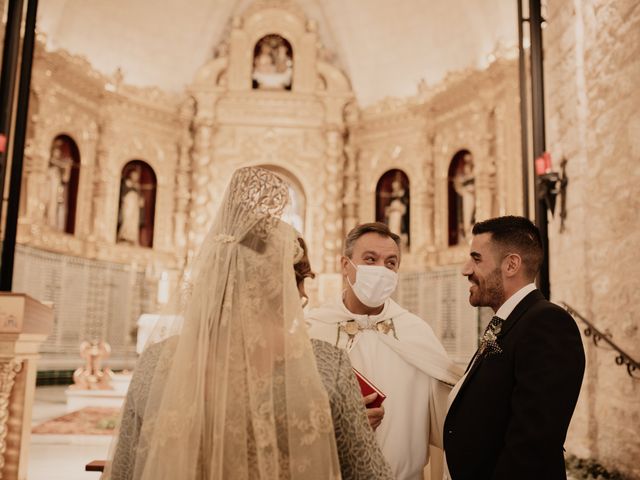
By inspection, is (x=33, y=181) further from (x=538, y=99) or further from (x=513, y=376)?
(x=513, y=376)

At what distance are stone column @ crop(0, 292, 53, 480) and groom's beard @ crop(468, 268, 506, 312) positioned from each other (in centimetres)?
295

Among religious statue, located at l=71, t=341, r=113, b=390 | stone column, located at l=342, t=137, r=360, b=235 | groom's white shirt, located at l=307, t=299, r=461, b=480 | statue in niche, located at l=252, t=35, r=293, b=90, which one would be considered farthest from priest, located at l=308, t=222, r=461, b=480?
statue in niche, located at l=252, t=35, r=293, b=90

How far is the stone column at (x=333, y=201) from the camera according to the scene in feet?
48.6

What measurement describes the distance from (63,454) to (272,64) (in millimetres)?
11606

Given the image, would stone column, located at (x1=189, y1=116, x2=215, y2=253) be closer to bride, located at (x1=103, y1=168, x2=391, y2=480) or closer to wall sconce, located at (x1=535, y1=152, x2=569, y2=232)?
wall sconce, located at (x1=535, y1=152, x2=569, y2=232)

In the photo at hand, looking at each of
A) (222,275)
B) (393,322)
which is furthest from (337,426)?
Result: (393,322)

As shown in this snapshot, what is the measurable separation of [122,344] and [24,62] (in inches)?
346

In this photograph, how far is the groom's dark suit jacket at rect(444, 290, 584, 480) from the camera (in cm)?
205

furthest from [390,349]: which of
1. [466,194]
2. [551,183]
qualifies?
[466,194]

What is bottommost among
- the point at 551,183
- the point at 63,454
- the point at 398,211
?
the point at 63,454

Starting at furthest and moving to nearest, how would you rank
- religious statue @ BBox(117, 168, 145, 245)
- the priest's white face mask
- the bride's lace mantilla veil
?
religious statue @ BBox(117, 168, 145, 245) → the priest's white face mask → the bride's lace mantilla veil

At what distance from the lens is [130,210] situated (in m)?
14.5

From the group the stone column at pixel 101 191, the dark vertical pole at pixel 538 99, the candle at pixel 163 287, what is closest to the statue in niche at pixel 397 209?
the candle at pixel 163 287

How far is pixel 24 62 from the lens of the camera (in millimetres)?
5914
